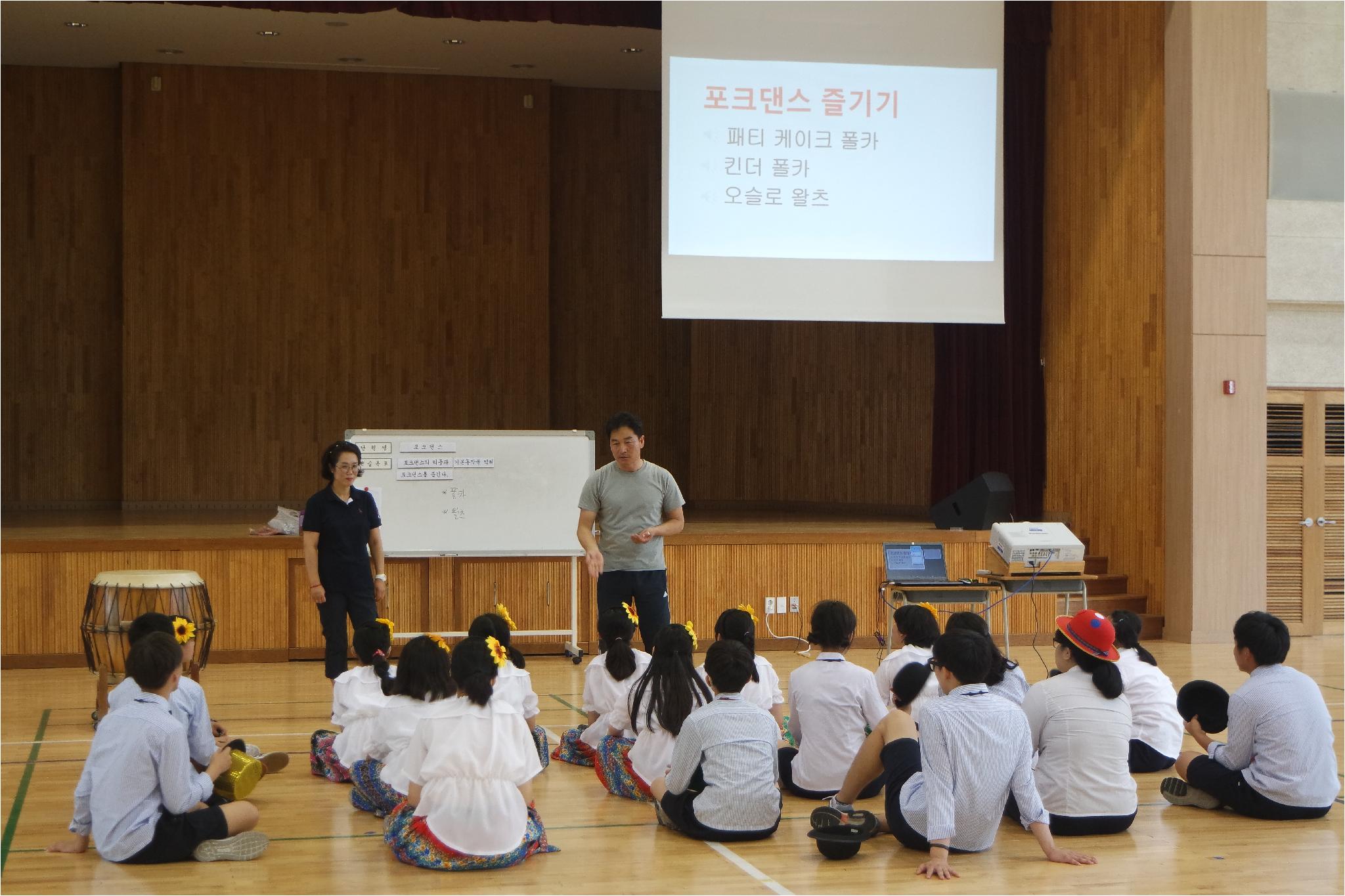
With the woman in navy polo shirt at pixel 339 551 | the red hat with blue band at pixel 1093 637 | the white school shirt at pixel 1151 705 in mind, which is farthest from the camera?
the woman in navy polo shirt at pixel 339 551

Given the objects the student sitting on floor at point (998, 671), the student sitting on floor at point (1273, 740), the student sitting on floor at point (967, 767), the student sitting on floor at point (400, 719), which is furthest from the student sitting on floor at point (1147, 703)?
the student sitting on floor at point (400, 719)

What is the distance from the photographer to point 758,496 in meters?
13.3

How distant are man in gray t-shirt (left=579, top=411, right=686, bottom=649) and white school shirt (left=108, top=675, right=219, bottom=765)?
2.12 meters

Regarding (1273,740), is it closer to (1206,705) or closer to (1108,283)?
(1206,705)

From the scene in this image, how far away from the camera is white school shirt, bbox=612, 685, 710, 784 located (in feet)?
13.8

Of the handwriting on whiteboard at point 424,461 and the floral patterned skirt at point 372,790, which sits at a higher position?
the handwriting on whiteboard at point 424,461

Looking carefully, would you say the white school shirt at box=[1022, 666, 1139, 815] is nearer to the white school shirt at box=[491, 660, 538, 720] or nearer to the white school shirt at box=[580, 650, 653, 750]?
the white school shirt at box=[580, 650, 653, 750]

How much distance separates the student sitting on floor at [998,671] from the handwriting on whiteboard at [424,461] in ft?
13.4

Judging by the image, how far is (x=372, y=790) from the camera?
4293 mm

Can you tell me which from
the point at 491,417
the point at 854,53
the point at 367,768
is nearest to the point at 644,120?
the point at 491,417

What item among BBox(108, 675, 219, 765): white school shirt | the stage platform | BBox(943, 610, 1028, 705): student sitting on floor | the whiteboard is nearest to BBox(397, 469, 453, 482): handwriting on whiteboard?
the whiteboard

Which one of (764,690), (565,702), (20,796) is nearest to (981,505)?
(565,702)

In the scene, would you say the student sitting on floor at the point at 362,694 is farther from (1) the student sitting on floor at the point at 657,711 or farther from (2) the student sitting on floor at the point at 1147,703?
(2) the student sitting on floor at the point at 1147,703

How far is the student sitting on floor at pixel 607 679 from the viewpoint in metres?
4.69
